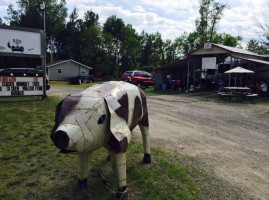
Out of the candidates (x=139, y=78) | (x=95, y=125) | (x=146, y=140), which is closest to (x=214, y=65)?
(x=139, y=78)

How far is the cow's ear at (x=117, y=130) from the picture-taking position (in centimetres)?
281

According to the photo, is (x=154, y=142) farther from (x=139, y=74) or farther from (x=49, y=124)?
(x=139, y=74)

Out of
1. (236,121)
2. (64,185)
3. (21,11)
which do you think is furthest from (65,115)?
(21,11)

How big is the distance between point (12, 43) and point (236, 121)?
11225 mm

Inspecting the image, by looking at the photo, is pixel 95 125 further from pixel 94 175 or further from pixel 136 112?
pixel 94 175

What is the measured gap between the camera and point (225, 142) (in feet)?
20.5

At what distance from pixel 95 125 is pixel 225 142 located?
15.4 feet

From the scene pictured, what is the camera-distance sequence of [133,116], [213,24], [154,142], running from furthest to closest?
[213,24] < [154,142] < [133,116]

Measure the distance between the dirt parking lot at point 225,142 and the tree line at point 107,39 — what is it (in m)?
35.8

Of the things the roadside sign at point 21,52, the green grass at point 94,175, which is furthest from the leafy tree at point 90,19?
the green grass at point 94,175

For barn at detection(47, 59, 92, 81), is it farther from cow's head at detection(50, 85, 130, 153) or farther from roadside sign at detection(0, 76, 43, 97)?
cow's head at detection(50, 85, 130, 153)

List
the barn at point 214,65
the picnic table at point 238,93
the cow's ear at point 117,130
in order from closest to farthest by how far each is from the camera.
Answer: the cow's ear at point 117,130 → the picnic table at point 238,93 → the barn at point 214,65

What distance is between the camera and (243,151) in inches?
219

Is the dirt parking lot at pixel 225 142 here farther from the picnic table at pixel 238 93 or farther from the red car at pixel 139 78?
the red car at pixel 139 78
